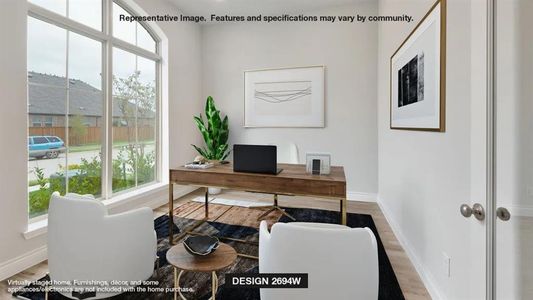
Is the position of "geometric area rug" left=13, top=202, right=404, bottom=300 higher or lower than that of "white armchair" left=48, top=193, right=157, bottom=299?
lower

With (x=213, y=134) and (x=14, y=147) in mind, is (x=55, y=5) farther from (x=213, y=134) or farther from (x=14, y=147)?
(x=213, y=134)

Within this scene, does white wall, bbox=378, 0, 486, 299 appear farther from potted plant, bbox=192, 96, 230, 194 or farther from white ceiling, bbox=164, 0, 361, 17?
potted plant, bbox=192, 96, 230, 194

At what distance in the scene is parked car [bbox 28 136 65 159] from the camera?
7.89ft

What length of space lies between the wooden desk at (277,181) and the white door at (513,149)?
3.56 ft

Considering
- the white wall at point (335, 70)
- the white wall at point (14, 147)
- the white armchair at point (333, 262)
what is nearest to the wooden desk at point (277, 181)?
the white armchair at point (333, 262)

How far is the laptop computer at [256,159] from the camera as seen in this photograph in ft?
7.22

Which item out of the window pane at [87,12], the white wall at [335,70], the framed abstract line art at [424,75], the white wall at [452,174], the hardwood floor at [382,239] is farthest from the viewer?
the white wall at [335,70]

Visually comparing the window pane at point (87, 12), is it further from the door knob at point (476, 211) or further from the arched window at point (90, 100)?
the door knob at point (476, 211)

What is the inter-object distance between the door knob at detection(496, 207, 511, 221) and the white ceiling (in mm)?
3903

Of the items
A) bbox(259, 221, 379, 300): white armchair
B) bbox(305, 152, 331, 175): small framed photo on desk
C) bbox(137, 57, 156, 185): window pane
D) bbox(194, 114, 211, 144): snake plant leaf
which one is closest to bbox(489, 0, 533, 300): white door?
bbox(259, 221, 379, 300): white armchair

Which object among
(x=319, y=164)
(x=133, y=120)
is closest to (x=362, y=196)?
(x=319, y=164)

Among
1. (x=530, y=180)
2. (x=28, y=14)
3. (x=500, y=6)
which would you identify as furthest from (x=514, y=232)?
(x=28, y=14)

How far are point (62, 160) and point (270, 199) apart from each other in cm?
278

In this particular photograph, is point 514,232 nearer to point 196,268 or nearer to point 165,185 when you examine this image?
point 196,268
